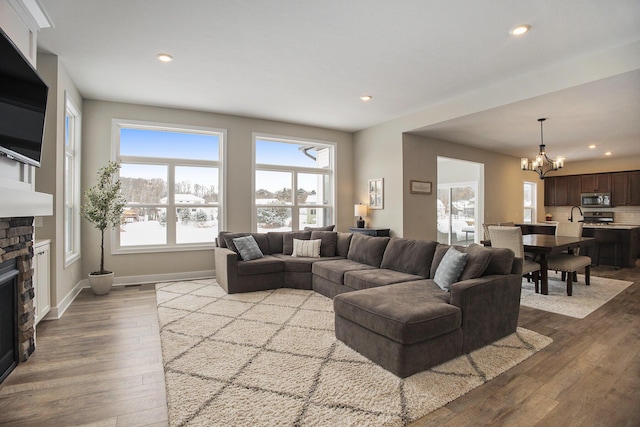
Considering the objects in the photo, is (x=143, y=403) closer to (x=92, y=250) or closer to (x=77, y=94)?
(x=92, y=250)

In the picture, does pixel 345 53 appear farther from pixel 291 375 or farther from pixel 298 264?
pixel 291 375

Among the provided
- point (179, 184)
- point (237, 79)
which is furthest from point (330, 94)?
point (179, 184)

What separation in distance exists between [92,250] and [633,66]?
7.14m

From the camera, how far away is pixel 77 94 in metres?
4.62

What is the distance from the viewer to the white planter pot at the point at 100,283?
177 inches

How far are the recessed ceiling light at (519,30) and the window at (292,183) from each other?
4115 mm

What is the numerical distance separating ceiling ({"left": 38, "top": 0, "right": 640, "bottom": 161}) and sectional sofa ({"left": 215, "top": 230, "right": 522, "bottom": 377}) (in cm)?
210

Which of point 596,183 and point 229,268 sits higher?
point 596,183

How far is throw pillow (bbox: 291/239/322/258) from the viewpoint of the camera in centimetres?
515

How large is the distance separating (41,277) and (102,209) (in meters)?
1.39

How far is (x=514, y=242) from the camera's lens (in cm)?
452

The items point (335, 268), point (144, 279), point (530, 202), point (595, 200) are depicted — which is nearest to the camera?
point (335, 268)

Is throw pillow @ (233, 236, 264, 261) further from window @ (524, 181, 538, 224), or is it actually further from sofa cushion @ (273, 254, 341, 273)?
window @ (524, 181, 538, 224)

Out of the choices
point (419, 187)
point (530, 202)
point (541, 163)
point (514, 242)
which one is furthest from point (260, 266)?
point (530, 202)
